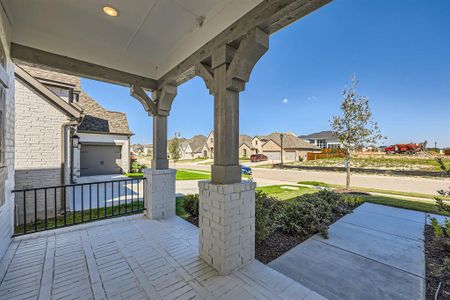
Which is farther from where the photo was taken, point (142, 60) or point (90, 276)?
point (142, 60)

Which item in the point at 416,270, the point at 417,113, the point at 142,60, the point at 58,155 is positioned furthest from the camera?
the point at 417,113

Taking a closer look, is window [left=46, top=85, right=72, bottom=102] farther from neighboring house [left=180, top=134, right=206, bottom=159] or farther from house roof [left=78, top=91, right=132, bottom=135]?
neighboring house [left=180, top=134, right=206, bottom=159]

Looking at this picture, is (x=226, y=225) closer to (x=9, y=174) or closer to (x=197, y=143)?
(x=9, y=174)

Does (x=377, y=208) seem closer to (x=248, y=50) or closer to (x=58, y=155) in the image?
(x=248, y=50)

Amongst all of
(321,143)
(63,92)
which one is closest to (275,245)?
(63,92)

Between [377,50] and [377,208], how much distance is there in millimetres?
7083

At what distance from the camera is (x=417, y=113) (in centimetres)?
1533

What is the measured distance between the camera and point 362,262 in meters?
2.71

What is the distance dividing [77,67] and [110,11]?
156 cm

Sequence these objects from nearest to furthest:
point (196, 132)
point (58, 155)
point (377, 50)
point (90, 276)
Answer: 1. point (90, 276)
2. point (58, 155)
3. point (377, 50)
4. point (196, 132)

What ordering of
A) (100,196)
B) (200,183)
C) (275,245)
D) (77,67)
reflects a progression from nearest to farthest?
(200,183)
(275,245)
(77,67)
(100,196)

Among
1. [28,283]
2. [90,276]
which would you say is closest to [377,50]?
[90,276]

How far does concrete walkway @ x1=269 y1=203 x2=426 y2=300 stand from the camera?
2.15m

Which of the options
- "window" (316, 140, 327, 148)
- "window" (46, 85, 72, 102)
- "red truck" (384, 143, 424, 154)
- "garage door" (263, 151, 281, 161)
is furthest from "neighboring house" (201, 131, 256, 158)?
"window" (46, 85, 72, 102)
